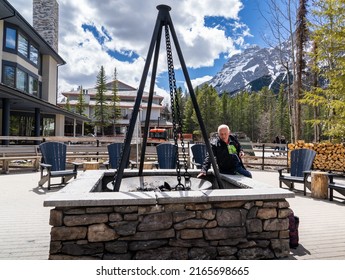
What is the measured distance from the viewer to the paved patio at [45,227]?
2.79m

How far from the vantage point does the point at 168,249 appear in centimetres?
246

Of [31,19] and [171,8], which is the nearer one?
[171,8]

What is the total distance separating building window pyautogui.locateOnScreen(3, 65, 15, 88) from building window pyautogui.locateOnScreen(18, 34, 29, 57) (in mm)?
1360

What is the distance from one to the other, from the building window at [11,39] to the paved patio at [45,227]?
1206 centimetres

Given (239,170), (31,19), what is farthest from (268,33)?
(31,19)

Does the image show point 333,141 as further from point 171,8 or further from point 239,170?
point 171,8

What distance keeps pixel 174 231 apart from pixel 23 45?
17251 mm

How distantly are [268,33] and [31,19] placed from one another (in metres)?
20.0

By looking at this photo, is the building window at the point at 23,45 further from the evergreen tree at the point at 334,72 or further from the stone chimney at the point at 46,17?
the evergreen tree at the point at 334,72

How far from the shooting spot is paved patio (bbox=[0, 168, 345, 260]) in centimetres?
279

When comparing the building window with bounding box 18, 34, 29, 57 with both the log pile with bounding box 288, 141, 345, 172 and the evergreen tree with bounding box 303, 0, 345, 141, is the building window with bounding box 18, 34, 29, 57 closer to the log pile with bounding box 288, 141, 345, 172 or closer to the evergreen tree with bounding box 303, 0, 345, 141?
the evergreen tree with bounding box 303, 0, 345, 141

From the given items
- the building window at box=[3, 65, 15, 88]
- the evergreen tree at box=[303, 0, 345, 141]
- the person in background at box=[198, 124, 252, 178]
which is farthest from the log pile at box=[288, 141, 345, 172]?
the building window at box=[3, 65, 15, 88]

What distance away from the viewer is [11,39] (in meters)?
14.4

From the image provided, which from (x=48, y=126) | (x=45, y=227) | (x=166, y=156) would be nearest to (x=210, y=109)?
(x=48, y=126)
